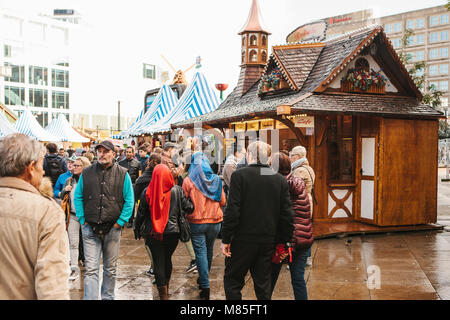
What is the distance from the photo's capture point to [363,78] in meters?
10.7

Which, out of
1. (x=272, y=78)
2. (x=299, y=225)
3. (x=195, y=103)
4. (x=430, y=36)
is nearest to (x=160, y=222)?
(x=299, y=225)

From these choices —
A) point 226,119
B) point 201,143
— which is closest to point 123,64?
point 226,119

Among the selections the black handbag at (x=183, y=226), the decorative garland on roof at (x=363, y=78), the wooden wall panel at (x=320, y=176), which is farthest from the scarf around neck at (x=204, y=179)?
the decorative garland on roof at (x=363, y=78)

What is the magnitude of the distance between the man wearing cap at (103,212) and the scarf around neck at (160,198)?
11.6 inches

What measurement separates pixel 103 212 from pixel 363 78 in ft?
25.2

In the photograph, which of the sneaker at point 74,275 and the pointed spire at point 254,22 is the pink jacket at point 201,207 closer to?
the sneaker at point 74,275

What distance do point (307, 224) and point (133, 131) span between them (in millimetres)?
14433

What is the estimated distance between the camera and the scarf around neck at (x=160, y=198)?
530 cm

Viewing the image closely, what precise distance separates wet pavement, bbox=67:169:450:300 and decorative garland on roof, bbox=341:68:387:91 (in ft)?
Result: 11.5

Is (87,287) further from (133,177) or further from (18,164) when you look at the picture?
(133,177)

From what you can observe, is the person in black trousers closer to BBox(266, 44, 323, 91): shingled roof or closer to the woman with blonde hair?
the woman with blonde hair

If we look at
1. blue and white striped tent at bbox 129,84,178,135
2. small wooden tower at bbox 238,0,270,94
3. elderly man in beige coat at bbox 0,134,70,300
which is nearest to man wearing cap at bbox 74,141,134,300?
elderly man in beige coat at bbox 0,134,70,300

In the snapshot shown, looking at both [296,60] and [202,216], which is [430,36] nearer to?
[296,60]

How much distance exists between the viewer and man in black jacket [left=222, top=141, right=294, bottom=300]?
14.1 ft
